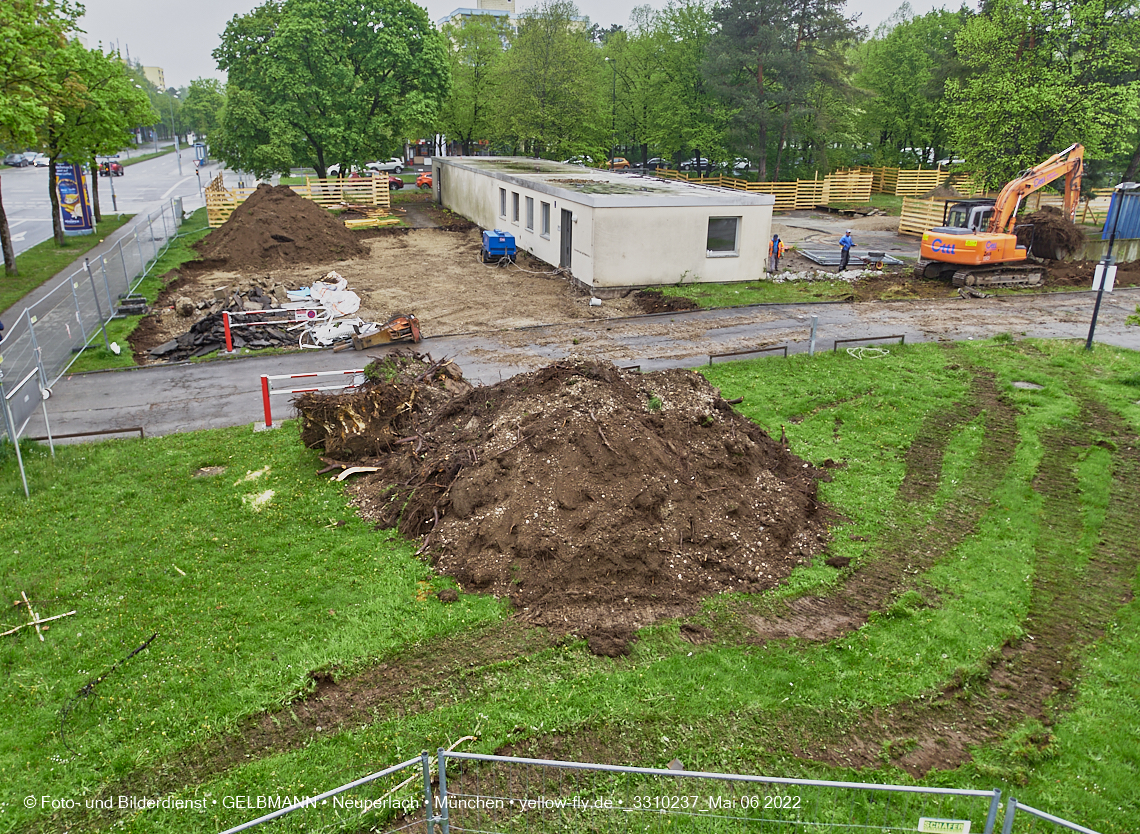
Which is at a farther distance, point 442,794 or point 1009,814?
point 442,794

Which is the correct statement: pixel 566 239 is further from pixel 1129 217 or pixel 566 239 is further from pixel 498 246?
pixel 1129 217

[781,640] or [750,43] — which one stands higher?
[750,43]

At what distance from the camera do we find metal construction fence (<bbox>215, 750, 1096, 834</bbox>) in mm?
6062

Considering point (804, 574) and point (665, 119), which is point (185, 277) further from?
point (665, 119)

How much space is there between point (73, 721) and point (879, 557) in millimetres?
9231

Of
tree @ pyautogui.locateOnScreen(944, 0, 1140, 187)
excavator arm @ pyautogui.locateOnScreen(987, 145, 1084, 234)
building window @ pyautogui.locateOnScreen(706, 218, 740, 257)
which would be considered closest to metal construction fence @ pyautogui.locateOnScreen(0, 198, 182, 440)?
building window @ pyautogui.locateOnScreen(706, 218, 740, 257)

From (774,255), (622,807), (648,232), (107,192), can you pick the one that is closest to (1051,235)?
(774,255)

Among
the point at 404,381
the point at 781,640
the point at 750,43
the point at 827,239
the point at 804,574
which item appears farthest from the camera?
the point at 750,43

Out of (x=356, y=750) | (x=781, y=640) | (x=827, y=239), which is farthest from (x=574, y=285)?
(x=356, y=750)

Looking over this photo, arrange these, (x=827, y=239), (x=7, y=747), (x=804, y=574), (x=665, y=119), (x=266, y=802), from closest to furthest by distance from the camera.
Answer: (x=266, y=802) < (x=7, y=747) < (x=804, y=574) < (x=827, y=239) < (x=665, y=119)

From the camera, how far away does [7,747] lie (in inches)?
269

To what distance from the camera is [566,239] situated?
26.8m

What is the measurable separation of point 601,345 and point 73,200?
28049mm

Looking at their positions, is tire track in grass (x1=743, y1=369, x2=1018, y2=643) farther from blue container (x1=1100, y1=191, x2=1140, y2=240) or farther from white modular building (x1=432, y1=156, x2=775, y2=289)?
blue container (x1=1100, y1=191, x2=1140, y2=240)
